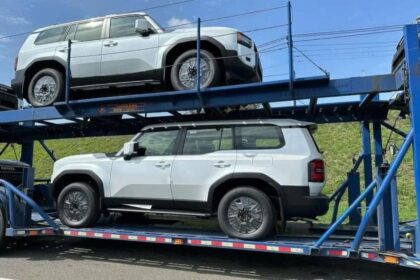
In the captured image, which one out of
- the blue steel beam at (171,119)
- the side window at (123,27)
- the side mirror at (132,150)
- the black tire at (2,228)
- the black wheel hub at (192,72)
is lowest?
the black tire at (2,228)

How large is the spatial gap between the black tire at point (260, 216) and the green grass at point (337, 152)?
519 cm

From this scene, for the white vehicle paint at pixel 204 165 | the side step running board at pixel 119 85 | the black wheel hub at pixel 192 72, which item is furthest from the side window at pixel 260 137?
the side step running board at pixel 119 85

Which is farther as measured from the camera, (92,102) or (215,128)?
(92,102)

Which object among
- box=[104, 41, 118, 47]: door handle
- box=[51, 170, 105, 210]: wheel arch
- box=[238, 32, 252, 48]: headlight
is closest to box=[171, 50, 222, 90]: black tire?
box=[238, 32, 252, 48]: headlight

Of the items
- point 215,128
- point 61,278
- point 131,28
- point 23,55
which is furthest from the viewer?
point 23,55

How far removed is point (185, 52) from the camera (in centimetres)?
673

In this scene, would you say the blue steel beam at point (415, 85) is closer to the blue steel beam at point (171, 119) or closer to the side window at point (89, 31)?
the blue steel beam at point (171, 119)

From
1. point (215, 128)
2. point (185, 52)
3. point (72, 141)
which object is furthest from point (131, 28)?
point (72, 141)

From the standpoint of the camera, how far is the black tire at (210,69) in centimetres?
646

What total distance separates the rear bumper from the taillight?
0.59ft

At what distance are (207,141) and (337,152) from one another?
14191 mm

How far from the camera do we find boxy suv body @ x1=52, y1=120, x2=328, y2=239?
18.2 ft

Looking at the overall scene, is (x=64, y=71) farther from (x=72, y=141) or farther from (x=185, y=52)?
(x=72, y=141)

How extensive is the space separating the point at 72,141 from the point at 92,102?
69.5ft
